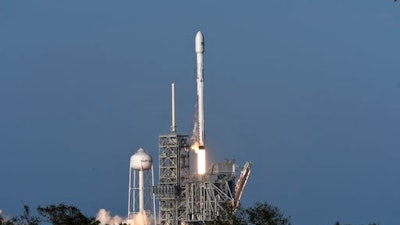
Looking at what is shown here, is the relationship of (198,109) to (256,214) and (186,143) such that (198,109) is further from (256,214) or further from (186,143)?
(256,214)

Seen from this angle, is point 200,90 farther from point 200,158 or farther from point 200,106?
point 200,158

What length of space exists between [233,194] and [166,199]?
9083 millimetres

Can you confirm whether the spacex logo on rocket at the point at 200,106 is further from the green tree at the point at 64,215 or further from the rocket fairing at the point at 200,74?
the green tree at the point at 64,215

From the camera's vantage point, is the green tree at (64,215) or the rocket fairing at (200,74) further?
the rocket fairing at (200,74)

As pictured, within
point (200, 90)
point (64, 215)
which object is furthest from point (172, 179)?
point (64, 215)

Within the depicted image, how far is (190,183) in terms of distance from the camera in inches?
7111

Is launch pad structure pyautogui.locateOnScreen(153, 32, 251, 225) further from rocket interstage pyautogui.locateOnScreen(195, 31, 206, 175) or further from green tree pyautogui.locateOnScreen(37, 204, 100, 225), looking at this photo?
green tree pyautogui.locateOnScreen(37, 204, 100, 225)

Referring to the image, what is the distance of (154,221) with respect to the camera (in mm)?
188875

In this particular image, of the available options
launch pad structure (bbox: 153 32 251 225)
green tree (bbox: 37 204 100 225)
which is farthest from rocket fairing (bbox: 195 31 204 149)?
green tree (bbox: 37 204 100 225)

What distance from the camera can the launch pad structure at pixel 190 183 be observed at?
179000 millimetres

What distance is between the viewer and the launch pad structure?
587 ft

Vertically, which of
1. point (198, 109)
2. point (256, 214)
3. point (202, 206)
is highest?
point (198, 109)

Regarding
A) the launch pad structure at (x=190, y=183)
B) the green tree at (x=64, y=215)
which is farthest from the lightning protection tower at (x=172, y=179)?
the green tree at (x=64, y=215)

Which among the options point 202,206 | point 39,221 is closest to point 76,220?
point 39,221
